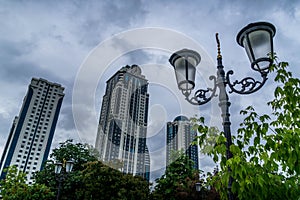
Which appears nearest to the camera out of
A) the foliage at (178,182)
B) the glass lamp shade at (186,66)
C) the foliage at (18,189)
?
the glass lamp shade at (186,66)

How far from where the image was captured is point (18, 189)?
8836mm

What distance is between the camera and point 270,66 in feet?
8.24

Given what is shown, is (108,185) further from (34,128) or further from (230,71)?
(34,128)

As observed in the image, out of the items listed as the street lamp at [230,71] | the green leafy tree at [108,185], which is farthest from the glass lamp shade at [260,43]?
the green leafy tree at [108,185]

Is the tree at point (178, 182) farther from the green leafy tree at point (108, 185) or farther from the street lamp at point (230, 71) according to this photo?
the street lamp at point (230, 71)

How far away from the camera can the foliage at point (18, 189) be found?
880 cm

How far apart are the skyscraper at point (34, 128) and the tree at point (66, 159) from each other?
6598 cm

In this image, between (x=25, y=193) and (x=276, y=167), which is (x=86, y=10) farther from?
(x=25, y=193)

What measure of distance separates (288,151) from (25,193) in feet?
→ 32.1

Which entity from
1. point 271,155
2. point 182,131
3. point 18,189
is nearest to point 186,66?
point 271,155

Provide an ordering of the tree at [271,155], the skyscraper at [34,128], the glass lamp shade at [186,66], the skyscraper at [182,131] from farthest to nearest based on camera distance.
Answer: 1. the skyscraper at [34,128]
2. the skyscraper at [182,131]
3. the glass lamp shade at [186,66]
4. the tree at [271,155]

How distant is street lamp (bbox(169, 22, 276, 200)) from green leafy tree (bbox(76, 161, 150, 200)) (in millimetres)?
9593

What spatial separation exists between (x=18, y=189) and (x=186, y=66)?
29.6 feet

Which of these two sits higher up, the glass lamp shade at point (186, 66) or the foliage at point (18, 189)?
the glass lamp shade at point (186, 66)
